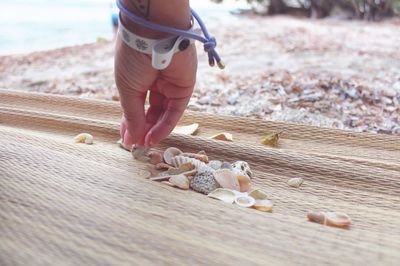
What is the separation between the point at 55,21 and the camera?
331 centimetres

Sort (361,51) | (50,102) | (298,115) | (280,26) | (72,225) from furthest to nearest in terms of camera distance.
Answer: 1. (280,26)
2. (361,51)
3. (298,115)
4. (50,102)
5. (72,225)

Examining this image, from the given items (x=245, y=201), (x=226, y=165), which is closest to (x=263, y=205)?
(x=245, y=201)

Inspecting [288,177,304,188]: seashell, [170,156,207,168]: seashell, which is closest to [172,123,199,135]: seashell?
[170,156,207,168]: seashell

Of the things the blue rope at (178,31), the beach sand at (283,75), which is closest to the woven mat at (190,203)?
the blue rope at (178,31)

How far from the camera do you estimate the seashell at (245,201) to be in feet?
2.02

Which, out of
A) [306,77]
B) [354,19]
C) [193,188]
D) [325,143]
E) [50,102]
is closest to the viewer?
[193,188]

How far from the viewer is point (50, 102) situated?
41.3 inches

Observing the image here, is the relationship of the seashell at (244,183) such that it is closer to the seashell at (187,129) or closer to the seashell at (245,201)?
the seashell at (245,201)

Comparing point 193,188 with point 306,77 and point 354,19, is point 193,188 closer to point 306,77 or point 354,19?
point 306,77

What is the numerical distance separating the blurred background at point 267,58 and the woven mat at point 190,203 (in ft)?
1.25

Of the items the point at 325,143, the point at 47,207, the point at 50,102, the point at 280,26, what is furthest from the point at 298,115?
the point at 280,26

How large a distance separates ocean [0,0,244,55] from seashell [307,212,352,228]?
1784 millimetres

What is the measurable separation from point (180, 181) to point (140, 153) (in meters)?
0.12

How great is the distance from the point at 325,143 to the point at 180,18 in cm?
35
